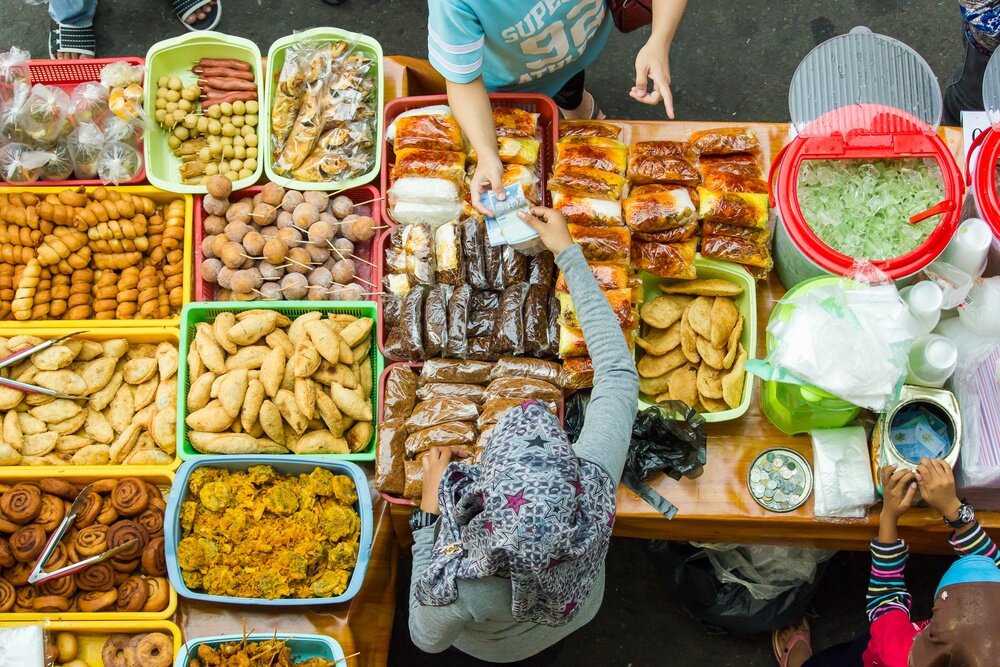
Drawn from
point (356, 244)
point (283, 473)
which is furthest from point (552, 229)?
point (283, 473)

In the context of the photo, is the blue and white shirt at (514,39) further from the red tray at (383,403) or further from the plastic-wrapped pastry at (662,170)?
the red tray at (383,403)

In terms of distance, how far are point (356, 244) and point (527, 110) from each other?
2.83 feet

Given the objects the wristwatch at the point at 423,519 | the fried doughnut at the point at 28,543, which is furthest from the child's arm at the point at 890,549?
the fried doughnut at the point at 28,543

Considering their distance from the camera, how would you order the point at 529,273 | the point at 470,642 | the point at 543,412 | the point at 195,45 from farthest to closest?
the point at 195,45 < the point at 529,273 < the point at 470,642 < the point at 543,412

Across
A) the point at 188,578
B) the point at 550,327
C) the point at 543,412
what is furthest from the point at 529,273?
the point at 188,578

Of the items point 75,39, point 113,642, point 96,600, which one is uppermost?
point 75,39

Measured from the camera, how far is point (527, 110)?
9.84 feet

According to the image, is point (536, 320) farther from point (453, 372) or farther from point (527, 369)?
point (453, 372)

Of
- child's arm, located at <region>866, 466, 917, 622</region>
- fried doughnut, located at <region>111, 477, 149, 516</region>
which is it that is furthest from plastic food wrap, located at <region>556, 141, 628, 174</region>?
fried doughnut, located at <region>111, 477, 149, 516</region>

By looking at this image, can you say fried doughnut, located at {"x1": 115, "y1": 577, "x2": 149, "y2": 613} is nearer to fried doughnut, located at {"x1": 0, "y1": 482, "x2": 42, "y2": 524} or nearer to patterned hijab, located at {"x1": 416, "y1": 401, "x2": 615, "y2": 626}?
fried doughnut, located at {"x1": 0, "y1": 482, "x2": 42, "y2": 524}

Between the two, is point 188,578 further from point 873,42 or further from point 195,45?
point 873,42

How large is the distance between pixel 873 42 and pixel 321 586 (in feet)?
8.60

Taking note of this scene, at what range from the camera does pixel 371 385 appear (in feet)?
9.61

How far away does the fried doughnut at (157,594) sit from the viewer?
2.67 meters
